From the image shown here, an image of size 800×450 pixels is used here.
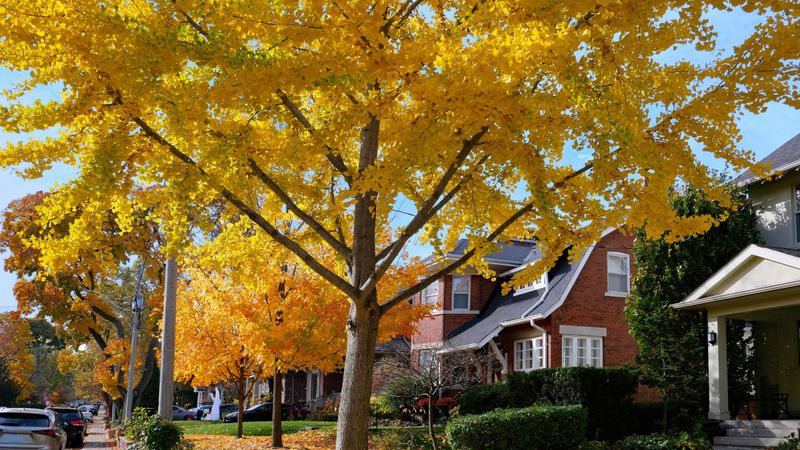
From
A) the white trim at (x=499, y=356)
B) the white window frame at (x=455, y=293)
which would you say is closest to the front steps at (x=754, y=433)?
the white trim at (x=499, y=356)

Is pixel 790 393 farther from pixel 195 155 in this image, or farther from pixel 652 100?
pixel 195 155

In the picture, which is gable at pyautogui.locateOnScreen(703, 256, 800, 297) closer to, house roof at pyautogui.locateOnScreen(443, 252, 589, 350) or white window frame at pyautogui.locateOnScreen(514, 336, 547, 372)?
house roof at pyautogui.locateOnScreen(443, 252, 589, 350)

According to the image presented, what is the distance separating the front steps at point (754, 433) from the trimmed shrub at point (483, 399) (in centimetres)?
560

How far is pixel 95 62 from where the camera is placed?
772 cm

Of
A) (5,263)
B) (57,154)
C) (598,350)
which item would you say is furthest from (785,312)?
(5,263)

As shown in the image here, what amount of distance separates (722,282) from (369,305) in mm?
9141

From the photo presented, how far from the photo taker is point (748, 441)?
1420 centimetres

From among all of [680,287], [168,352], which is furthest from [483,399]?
[168,352]

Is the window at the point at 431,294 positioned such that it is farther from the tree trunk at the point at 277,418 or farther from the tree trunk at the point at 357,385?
the tree trunk at the point at 357,385

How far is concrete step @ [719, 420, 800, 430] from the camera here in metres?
13.6

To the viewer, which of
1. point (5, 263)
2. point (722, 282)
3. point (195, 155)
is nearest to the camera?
point (195, 155)

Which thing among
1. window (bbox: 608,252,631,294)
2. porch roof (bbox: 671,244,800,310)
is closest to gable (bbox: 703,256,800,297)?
porch roof (bbox: 671,244,800,310)

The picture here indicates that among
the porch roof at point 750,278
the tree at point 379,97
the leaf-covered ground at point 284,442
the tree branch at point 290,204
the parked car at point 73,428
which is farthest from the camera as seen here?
the parked car at point 73,428

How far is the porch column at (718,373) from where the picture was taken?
50.2 feet
